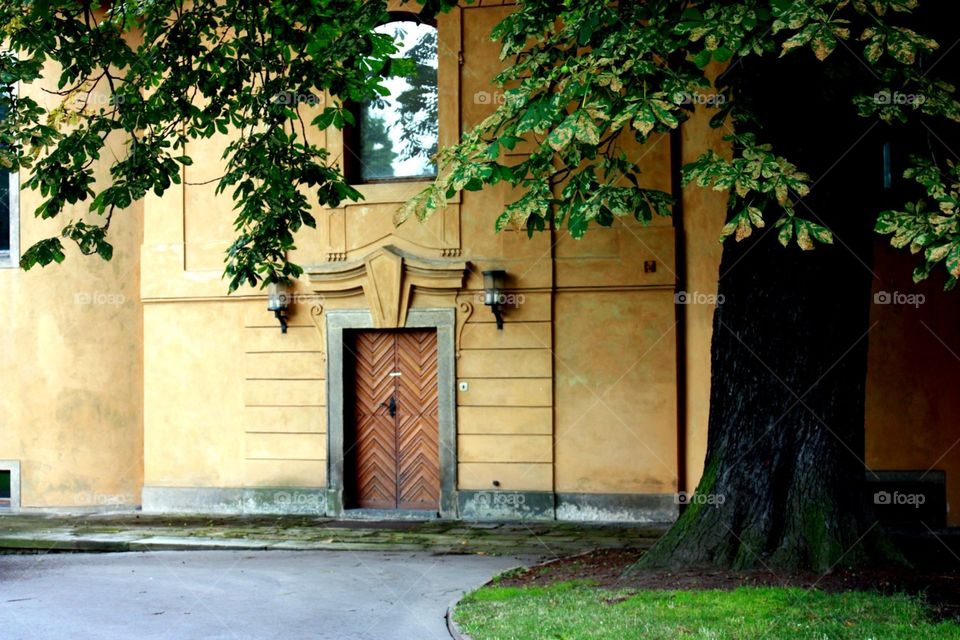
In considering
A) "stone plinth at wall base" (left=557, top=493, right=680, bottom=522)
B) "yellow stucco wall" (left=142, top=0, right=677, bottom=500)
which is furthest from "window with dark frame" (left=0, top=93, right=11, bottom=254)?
"stone plinth at wall base" (left=557, top=493, right=680, bottom=522)

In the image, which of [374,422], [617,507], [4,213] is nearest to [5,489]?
[4,213]

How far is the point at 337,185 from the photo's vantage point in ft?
39.4

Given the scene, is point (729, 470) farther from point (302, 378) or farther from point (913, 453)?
point (302, 378)

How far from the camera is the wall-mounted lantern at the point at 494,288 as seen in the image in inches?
596

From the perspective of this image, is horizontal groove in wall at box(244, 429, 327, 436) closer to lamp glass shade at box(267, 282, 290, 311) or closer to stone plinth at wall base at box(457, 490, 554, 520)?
lamp glass shade at box(267, 282, 290, 311)

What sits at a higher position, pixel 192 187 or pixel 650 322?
pixel 192 187

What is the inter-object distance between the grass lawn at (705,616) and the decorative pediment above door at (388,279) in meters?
6.79

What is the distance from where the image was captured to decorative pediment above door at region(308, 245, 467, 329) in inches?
614

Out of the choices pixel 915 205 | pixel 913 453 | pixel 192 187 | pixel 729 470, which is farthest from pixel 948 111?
pixel 192 187

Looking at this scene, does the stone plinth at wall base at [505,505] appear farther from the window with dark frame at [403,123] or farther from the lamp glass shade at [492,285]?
the window with dark frame at [403,123]

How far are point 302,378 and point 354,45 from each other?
6.95 meters

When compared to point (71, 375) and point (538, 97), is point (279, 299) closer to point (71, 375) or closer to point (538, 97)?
point (71, 375)

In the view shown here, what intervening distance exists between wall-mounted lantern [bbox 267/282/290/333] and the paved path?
3947 mm

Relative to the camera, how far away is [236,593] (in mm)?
10445
